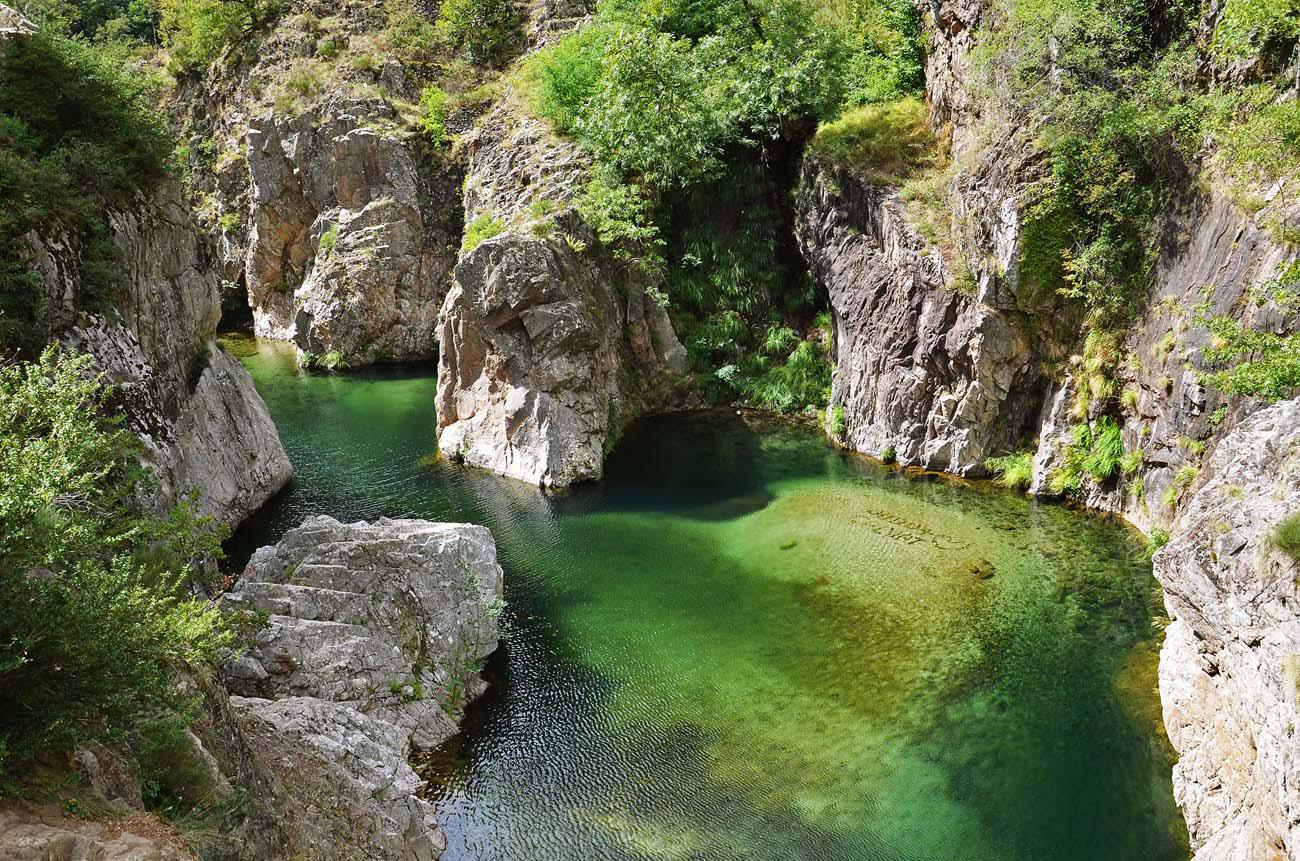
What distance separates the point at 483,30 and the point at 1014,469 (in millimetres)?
33007

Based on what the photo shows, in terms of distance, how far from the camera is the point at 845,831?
1189cm

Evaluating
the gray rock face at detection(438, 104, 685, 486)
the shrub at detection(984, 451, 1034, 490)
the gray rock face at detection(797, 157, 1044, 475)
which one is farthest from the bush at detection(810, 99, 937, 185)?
the shrub at detection(984, 451, 1034, 490)

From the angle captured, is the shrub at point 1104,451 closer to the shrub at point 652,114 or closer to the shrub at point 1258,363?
the shrub at point 1258,363

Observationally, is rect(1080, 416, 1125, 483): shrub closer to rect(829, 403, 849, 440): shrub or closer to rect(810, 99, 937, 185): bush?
rect(829, 403, 849, 440): shrub

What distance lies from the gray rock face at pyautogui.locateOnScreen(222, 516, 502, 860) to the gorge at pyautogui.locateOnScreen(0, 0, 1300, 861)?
0.25 feet

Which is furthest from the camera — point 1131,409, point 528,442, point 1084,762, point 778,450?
point 778,450

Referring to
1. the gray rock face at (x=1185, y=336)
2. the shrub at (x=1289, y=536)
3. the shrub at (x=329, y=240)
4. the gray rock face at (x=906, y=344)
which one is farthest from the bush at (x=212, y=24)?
the shrub at (x=1289, y=536)

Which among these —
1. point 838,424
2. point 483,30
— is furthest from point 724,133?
point 483,30

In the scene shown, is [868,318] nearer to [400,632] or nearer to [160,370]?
[400,632]

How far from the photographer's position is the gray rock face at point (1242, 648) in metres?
9.16

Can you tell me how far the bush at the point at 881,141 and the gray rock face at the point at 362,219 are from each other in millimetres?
19004

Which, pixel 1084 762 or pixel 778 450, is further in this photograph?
pixel 778 450

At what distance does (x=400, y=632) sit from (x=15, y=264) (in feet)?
29.8

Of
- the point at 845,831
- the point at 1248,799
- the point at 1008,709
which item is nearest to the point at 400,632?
the point at 845,831
